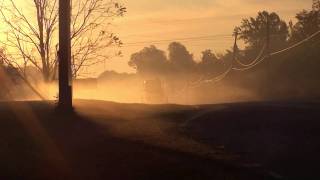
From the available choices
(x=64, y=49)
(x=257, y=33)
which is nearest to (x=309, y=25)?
(x=257, y=33)

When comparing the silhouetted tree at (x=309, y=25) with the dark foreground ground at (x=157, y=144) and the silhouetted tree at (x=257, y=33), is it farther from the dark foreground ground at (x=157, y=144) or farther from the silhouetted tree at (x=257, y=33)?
the dark foreground ground at (x=157, y=144)

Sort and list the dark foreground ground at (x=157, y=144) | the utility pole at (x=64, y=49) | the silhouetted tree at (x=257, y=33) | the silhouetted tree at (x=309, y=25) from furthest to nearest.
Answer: the silhouetted tree at (x=257, y=33) → the silhouetted tree at (x=309, y=25) → the utility pole at (x=64, y=49) → the dark foreground ground at (x=157, y=144)

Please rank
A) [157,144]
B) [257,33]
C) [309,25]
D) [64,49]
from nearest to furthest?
[157,144] → [64,49] → [309,25] → [257,33]

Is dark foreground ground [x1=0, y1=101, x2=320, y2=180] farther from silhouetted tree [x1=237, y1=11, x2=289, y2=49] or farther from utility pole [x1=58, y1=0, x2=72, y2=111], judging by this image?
silhouetted tree [x1=237, y1=11, x2=289, y2=49]

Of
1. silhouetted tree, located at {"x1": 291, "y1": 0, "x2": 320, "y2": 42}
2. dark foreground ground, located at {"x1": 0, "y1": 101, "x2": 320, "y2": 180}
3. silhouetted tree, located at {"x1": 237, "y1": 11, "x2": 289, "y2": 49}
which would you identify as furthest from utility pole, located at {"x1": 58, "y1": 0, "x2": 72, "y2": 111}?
silhouetted tree, located at {"x1": 237, "y1": 11, "x2": 289, "y2": 49}

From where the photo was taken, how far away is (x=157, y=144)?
1603cm

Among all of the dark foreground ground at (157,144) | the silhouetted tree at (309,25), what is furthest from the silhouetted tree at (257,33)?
the dark foreground ground at (157,144)

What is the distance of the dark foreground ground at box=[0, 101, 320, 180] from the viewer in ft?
42.5

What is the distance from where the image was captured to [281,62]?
3622 inches

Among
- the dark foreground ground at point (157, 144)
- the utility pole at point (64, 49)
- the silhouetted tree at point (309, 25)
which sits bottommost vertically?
the dark foreground ground at point (157, 144)

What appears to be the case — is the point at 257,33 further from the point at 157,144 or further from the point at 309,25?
the point at 157,144

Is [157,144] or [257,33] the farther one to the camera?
[257,33]

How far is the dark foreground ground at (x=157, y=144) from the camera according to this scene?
13.0m

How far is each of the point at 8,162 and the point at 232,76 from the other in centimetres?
9463
